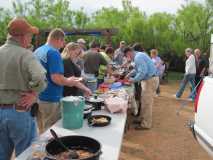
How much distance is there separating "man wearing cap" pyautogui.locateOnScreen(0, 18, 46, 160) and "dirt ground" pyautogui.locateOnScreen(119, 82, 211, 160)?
269 centimetres

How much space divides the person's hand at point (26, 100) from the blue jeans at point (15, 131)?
7 cm

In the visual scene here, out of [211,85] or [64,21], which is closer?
[211,85]

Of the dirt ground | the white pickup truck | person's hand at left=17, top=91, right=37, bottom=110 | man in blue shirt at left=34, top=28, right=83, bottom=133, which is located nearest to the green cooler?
person's hand at left=17, top=91, right=37, bottom=110

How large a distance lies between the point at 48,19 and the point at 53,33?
27802mm

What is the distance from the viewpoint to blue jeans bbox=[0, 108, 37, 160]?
9.43ft

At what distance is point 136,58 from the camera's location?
22.2 ft

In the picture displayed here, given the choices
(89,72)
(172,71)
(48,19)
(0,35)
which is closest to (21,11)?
(48,19)

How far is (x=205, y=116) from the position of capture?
3881 millimetres

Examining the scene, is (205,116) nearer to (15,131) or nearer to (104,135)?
(104,135)

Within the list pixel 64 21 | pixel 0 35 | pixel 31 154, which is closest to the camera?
pixel 31 154

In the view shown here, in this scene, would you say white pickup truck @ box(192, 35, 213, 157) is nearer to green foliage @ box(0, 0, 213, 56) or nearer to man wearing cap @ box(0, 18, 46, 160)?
man wearing cap @ box(0, 18, 46, 160)

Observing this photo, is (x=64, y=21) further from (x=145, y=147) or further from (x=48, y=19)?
(x=145, y=147)

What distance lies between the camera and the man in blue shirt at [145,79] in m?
6.71

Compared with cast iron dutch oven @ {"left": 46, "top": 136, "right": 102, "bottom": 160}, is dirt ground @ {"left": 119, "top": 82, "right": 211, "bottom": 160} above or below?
below
